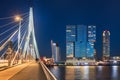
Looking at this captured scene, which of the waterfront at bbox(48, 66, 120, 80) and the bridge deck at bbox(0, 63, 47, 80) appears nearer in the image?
the bridge deck at bbox(0, 63, 47, 80)

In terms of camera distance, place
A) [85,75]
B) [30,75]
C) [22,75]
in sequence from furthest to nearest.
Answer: [85,75] < [30,75] < [22,75]

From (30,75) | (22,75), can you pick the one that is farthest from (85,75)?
(22,75)

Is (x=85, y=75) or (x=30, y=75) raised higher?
(x=30, y=75)

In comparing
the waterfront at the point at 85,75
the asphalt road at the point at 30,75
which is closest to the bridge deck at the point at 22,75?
the asphalt road at the point at 30,75

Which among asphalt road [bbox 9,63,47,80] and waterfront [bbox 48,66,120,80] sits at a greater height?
asphalt road [bbox 9,63,47,80]

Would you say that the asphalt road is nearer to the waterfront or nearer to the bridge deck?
the bridge deck

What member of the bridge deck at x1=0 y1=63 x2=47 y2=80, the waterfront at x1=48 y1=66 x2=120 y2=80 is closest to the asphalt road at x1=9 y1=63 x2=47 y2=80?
the bridge deck at x1=0 y1=63 x2=47 y2=80

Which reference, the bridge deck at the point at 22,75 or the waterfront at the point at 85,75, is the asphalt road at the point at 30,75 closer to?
the bridge deck at the point at 22,75

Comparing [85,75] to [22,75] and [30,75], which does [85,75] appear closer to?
[30,75]

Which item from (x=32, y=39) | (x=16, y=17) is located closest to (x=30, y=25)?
(x=32, y=39)

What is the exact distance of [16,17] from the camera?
163 feet

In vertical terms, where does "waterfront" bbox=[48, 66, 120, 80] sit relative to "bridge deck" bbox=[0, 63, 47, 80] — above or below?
below

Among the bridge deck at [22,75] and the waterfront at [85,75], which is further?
the waterfront at [85,75]

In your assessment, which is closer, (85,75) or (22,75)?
(22,75)
